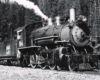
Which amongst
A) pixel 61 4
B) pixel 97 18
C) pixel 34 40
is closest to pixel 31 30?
pixel 34 40

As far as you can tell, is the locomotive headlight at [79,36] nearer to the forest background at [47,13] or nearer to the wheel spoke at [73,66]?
the wheel spoke at [73,66]

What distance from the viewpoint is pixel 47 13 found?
191ft

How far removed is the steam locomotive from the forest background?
2406cm

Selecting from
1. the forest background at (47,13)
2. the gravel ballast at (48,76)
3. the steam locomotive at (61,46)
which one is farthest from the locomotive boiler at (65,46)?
the forest background at (47,13)

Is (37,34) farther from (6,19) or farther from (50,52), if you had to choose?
(6,19)

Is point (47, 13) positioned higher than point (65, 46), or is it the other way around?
point (47, 13)

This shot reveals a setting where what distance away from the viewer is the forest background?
43156mm

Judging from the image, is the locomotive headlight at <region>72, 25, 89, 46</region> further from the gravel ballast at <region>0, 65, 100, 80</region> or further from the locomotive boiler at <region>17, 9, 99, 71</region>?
the gravel ballast at <region>0, 65, 100, 80</region>

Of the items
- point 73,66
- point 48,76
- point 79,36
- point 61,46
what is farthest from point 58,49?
point 48,76

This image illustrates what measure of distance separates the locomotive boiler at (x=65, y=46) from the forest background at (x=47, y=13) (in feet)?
81.9

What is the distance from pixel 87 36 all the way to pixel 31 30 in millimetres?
4834

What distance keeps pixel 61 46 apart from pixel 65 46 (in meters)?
0.43

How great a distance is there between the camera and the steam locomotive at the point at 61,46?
1219 centimetres

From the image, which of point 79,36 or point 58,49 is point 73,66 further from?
point 79,36
